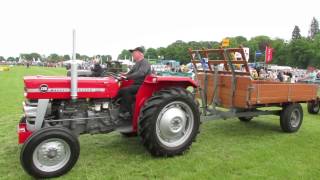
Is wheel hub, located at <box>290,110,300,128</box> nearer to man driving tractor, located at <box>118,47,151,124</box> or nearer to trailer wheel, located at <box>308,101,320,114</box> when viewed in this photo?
trailer wheel, located at <box>308,101,320,114</box>

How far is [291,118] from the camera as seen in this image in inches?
306

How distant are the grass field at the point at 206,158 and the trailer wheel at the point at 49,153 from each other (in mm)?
190

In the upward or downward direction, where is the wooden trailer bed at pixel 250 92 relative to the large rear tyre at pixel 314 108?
upward

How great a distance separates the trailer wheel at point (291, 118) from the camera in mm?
7617

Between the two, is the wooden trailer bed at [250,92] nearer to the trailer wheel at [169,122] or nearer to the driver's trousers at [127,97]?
the trailer wheel at [169,122]

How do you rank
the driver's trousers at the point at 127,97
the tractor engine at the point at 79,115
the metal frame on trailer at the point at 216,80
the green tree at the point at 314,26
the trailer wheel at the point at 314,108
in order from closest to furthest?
the tractor engine at the point at 79,115 → the driver's trousers at the point at 127,97 → the metal frame on trailer at the point at 216,80 → the trailer wheel at the point at 314,108 → the green tree at the point at 314,26

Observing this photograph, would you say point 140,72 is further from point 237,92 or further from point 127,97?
point 237,92

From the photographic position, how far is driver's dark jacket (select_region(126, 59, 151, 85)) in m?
5.77

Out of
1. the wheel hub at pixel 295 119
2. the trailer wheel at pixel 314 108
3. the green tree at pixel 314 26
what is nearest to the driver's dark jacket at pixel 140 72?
the wheel hub at pixel 295 119

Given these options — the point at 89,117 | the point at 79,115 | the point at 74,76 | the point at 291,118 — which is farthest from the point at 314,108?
the point at 74,76

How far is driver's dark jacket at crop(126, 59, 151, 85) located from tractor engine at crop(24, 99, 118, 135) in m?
0.54

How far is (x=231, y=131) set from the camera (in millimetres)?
7660

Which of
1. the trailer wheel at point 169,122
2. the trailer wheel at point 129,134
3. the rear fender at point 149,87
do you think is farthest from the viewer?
the trailer wheel at point 129,134

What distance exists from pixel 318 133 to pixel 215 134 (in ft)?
7.55
